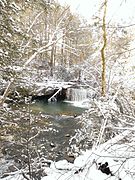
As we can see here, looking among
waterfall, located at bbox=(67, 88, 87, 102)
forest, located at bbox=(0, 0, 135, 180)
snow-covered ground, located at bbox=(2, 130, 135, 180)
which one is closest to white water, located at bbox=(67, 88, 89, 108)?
waterfall, located at bbox=(67, 88, 87, 102)


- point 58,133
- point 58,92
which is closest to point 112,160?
point 58,92

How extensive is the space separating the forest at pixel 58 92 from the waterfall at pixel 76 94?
8.58 meters

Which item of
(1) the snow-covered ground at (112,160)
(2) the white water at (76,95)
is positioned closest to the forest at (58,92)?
(1) the snow-covered ground at (112,160)

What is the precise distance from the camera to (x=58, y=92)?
27.0 feet

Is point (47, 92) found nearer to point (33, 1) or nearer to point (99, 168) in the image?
point (33, 1)

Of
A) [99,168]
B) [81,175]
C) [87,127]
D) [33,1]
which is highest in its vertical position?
[33,1]

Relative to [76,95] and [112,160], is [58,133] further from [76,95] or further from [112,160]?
[76,95]

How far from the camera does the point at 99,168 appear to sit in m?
3.32

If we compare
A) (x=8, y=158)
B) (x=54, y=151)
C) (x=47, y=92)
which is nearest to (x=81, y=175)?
(x=8, y=158)

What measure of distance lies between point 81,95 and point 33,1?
19815mm

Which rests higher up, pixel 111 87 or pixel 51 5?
pixel 51 5

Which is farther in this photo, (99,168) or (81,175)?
(99,168)

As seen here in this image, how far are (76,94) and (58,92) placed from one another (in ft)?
59.7

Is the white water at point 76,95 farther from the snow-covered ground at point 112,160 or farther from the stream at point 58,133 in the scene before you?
the snow-covered ground at point 112,160
